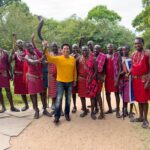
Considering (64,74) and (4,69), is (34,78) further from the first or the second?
(4,69)

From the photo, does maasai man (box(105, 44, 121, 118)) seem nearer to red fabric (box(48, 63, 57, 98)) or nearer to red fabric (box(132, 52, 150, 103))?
red fabric (box(132, 52, 150, 103))

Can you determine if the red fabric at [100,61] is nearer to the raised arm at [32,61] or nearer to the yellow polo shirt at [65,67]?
the yellow polo shirt at [65,67]

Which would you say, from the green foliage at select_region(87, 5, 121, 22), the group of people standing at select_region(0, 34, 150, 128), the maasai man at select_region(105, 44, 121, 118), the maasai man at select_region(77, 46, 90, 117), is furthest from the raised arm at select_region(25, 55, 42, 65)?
the green foliage at select_region(87, 5, 121, 22)

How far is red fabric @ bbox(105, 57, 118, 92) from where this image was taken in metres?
8.92

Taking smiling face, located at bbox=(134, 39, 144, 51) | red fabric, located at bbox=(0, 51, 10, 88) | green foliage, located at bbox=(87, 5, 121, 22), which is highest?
green foliage, located at bbox=(87, 5, 121, 22)

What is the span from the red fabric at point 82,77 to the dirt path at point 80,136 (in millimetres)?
614

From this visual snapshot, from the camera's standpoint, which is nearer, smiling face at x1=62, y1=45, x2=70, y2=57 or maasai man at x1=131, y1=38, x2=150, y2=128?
maasai man at x1=131, y1=38, x2=150, y2=128

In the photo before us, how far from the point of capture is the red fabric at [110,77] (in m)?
8.92

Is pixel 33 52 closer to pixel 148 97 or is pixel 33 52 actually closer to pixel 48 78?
pixel 48 78

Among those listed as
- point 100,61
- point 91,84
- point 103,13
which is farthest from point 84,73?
point 103,13

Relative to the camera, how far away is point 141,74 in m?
A: 8.06

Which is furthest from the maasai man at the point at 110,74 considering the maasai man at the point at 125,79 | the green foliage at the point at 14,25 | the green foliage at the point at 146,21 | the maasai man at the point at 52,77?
the green foliage at the point at 14,25

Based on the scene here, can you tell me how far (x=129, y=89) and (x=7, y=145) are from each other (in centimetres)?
305

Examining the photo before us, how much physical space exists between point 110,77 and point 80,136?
1.82m
